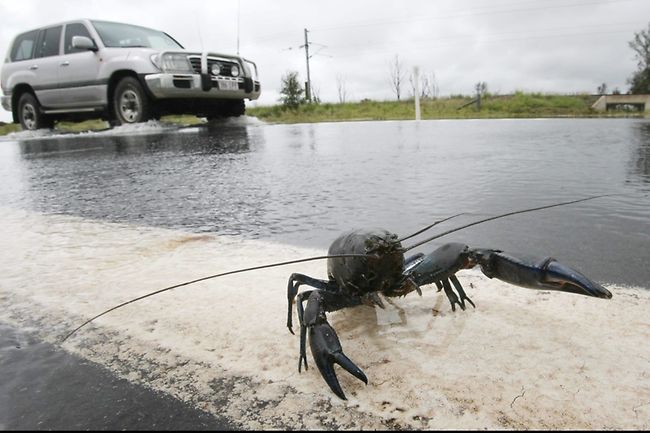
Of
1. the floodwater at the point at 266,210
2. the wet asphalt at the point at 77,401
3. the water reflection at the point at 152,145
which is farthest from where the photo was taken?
the water reflection at the point at 152,145

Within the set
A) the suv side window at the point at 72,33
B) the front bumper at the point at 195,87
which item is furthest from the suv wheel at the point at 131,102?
the suv side window at the point at 72,33

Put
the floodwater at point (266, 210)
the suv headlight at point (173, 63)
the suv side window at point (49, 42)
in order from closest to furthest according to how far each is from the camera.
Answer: the floodwater at point (266, 210)
the suv headlight at point (173, 63)
the suv side window at point (49, 42)

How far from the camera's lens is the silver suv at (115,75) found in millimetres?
10242

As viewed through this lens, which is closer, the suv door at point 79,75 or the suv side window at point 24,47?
the suv door at point 79,75

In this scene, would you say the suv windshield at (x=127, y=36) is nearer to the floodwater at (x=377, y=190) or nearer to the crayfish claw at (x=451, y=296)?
the floodwater at (x=377, y=190)

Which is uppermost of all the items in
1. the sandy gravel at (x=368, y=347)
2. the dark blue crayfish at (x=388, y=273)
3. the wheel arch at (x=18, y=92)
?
the wheel arch at (x=18, y=92)

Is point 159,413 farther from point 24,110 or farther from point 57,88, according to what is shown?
point 24,110

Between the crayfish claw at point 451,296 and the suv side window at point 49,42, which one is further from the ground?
the suv side window at point 49,42

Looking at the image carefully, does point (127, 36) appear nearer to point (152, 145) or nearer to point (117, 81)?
point (117, 81)

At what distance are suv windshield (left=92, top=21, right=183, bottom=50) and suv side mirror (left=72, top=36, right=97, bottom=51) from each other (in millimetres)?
442

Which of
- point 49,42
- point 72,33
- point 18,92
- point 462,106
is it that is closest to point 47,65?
point 49,42

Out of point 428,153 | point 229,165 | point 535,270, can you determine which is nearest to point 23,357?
point 535,270

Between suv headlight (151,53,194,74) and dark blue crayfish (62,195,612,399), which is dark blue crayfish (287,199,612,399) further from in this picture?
suv headlight (151,53,194,74)

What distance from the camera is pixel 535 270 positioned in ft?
4.89
